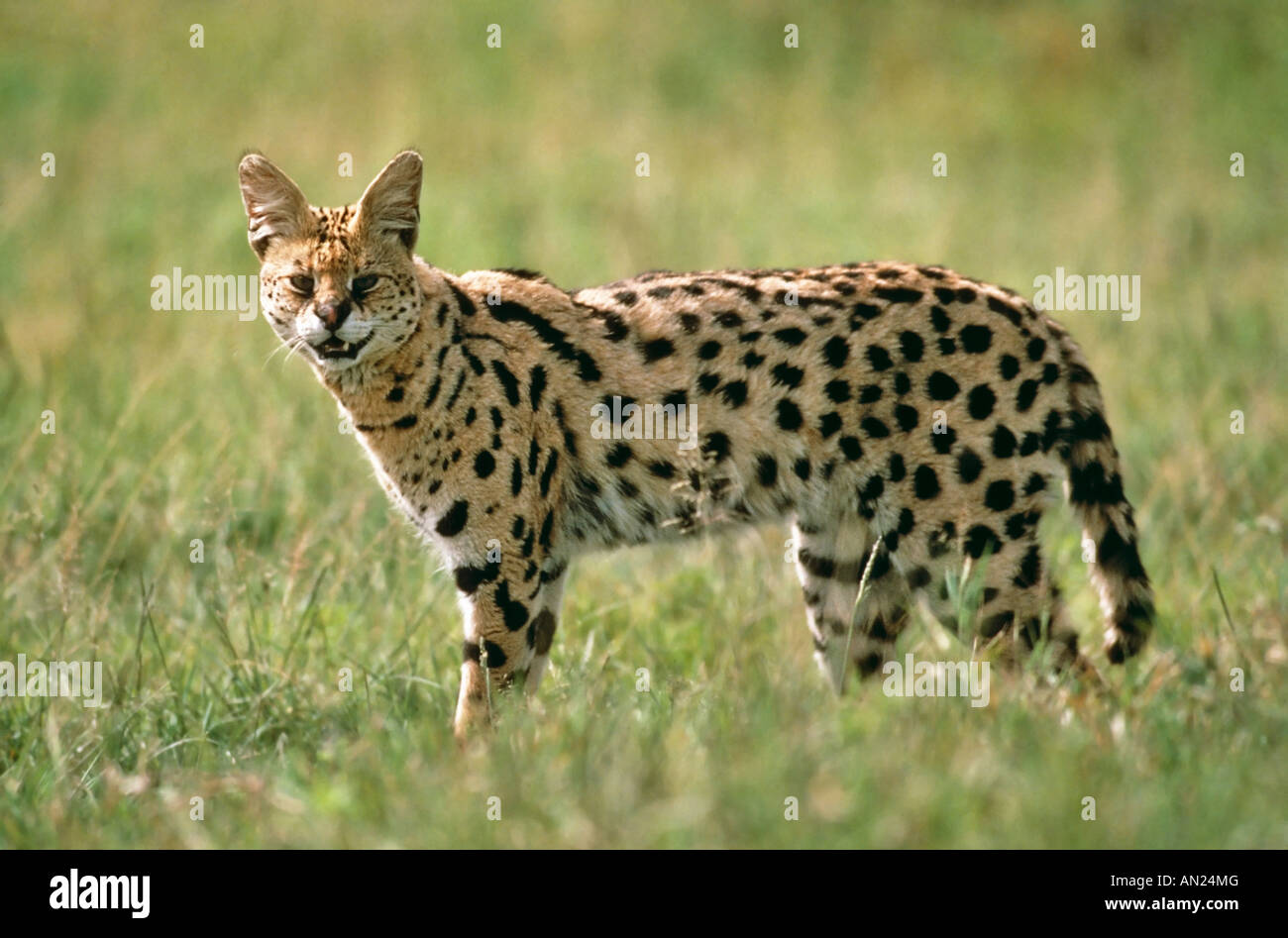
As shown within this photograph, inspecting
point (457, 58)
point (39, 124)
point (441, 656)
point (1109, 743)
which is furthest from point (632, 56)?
point (1109, 743)

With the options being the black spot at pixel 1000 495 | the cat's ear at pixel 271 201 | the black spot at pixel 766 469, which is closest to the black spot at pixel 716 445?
the black spot at pixel 766 469

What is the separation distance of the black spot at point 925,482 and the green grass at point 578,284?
2.13 ft

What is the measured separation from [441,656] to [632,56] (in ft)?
35.6

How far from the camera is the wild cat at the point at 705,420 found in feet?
18.9

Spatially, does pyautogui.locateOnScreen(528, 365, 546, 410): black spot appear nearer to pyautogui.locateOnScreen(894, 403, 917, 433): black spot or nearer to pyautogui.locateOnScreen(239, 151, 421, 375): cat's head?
pyautogui.locateOnScreen(239, 151, 421, 375): cat's head

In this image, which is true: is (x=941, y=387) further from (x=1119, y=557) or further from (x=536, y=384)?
(x=536, y=384)

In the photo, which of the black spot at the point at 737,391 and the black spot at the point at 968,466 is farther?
the black spot at the point at 737,391

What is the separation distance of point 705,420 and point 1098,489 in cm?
145

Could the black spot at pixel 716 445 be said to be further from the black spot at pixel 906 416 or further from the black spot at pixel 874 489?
the black spot at pixel 906 416

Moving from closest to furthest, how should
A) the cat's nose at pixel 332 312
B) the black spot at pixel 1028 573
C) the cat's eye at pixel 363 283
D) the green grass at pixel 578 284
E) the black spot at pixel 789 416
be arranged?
the green grass at pixel 578 284 < the cat's nose at pixel 332 312 < the cat's eye at pixel 363 283 < the black spot at pixel 1028 573 < the black spot at pixel 789 416

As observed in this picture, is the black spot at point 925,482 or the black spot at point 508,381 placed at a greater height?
the black spot at point 508,381

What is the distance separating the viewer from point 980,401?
236 inches

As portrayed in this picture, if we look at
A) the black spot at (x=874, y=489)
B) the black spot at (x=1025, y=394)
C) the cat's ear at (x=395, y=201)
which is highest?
the cat's ear at (x=395, y=201)

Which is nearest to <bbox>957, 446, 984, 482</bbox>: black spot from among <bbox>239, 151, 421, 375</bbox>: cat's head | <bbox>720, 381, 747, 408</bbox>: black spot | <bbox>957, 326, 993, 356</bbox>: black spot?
<bbox>957, 326, 993, 356</bbox>: black spot
